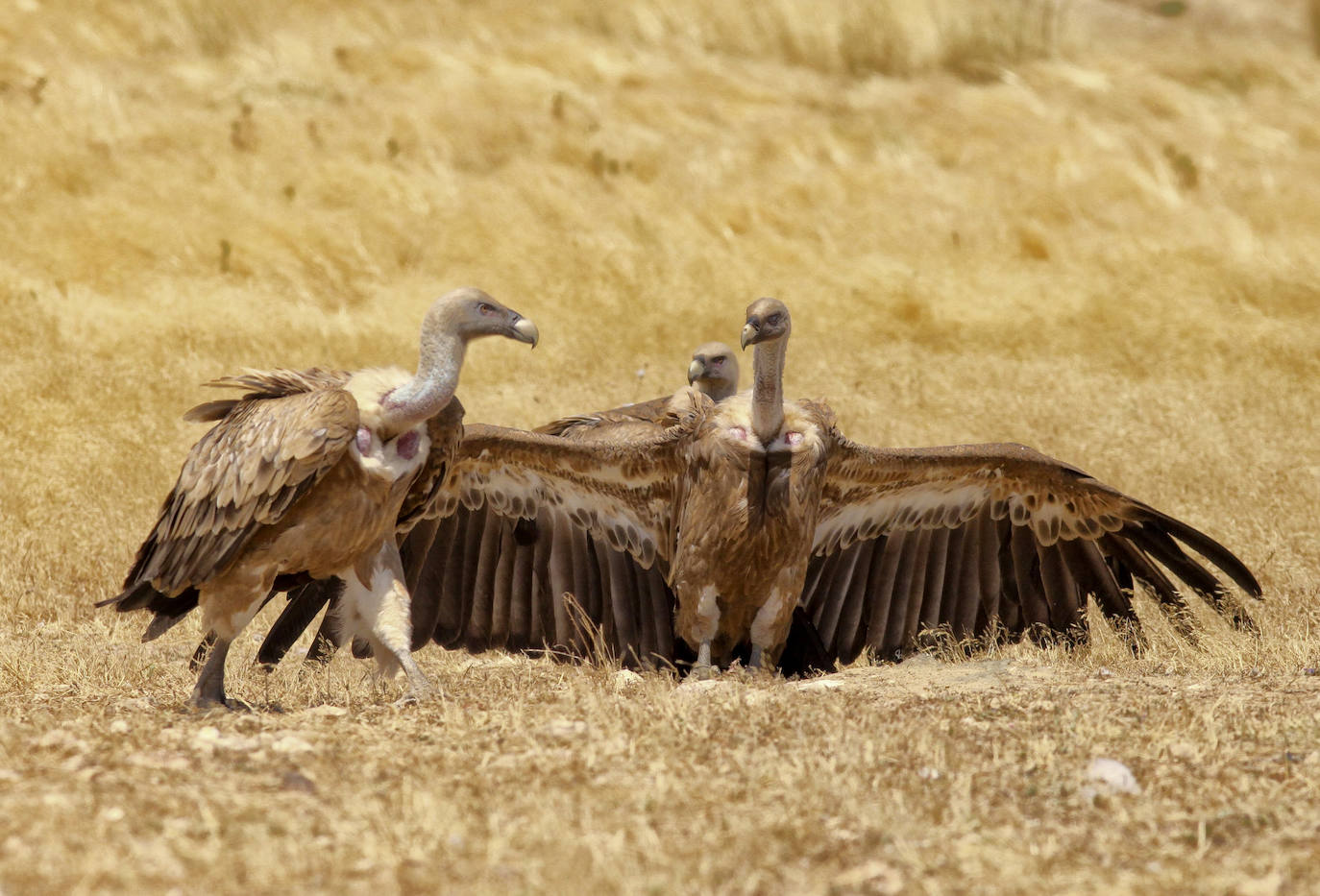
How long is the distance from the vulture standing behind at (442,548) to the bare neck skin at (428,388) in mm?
914

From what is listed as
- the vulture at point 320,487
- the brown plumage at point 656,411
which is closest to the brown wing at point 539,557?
the brown plumage at point 656,411

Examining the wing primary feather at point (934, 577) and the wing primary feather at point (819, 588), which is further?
the wing primary feather at point (819, 588)

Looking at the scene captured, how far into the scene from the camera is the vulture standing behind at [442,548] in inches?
333

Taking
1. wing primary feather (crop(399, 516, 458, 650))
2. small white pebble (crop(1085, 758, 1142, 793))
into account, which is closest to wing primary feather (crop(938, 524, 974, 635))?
wing primary feather (crop(399, 516, 458, 650))

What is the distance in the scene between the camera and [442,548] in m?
9.21

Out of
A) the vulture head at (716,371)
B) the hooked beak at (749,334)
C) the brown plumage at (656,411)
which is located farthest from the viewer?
the vulture head at (716,371)

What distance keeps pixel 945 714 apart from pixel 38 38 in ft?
58.2

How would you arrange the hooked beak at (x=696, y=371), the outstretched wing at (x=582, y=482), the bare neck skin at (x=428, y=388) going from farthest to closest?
1. the hooked beak at (x=696, y=371)
2. the outstretched wing at (x=582, y=482)
3. the bare neck skin at (x=428, y=388)

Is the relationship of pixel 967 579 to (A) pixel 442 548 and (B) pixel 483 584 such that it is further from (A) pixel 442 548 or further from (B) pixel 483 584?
(A) pixel 442 548

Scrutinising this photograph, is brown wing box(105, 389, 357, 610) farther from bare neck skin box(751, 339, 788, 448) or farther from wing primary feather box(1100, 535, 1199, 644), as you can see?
wing primary feather box(1100, 535, 1199, 644)

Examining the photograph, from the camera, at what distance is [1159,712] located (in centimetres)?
642

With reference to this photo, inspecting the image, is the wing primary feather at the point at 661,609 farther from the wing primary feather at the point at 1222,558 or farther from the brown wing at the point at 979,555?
the wing primary feather at the point at 1222,558

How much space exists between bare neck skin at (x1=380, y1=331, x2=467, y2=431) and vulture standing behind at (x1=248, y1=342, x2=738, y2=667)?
914mm

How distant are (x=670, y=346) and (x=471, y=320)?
27.5ft
